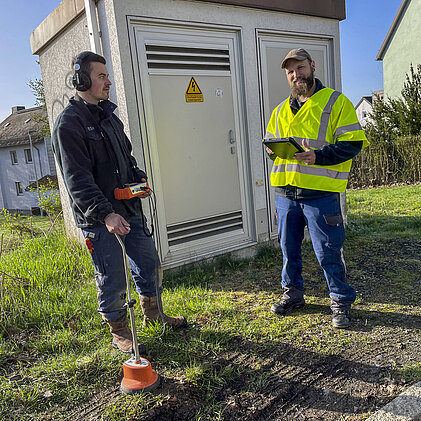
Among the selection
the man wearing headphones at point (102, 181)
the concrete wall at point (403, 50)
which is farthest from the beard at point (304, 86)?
the concrete wall at point (403, 50)

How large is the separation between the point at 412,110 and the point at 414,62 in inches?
340

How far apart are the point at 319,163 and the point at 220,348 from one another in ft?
5.30

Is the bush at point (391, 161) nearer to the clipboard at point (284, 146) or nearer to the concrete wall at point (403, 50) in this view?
the concrete wall at point (403, 50)

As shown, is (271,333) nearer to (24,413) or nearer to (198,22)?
(24,413)

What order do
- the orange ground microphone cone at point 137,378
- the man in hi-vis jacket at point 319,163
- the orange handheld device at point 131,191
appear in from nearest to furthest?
the orange ground microphone cone at point 137,378
the orange handheld device at point 131,191
the man in hi-vis jacket at point 319,163

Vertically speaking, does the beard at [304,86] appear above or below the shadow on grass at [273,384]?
above

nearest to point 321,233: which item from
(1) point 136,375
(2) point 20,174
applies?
(1) point 136,375

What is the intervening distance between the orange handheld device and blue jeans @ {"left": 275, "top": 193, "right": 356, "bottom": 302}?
127cm

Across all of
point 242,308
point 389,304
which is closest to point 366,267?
point 389,304

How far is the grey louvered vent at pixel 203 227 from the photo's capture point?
464 cm

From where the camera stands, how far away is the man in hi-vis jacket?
119 inches

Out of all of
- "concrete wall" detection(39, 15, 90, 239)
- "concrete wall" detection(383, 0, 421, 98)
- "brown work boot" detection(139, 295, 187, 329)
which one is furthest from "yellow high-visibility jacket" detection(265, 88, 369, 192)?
"concrete wall" detection(383, 0, 421, 98)

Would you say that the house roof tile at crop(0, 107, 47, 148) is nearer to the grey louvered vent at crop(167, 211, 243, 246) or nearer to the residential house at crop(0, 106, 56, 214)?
the residential house at crop(0, 106, 56, 214)

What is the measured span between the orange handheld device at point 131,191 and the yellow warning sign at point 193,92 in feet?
6.81
